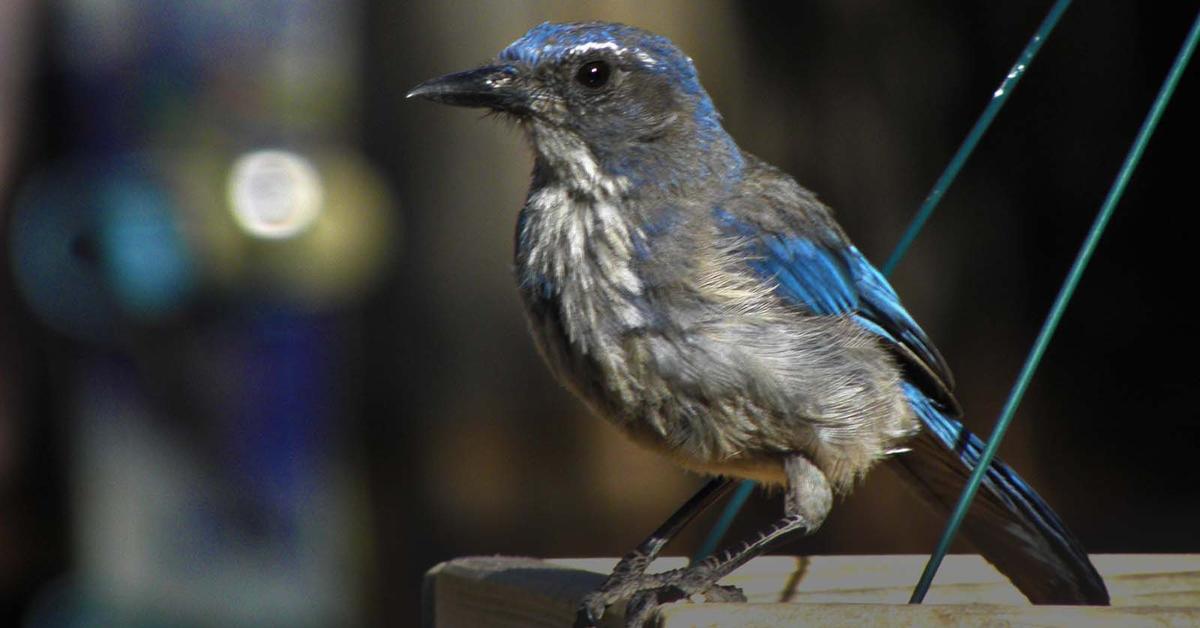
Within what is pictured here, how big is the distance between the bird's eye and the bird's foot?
1.02m

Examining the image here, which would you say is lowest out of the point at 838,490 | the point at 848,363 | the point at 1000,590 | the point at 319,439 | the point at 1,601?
the point at 1,601

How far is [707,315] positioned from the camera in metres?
2.73

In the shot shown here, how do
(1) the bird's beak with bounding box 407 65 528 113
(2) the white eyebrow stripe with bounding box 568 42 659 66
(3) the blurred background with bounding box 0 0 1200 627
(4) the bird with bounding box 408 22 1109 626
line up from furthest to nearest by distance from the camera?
1. (3) the blurred background with bounding box 0 0 1200 627
2. (2) the white eyebrow stripe with bounding box 568 42 659 66
3. (1) the bird's beak with bounding box 407 65 528 113
4. (4) the bird with bounding box 408 22 1109 626

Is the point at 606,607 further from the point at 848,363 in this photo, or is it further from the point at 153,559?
the point at 153,559

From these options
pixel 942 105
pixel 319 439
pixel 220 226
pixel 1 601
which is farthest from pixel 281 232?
pixel 942 105

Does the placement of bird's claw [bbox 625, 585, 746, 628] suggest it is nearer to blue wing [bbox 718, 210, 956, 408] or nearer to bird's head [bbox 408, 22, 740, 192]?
blue wing [bbox 718, 210, 956, 408]

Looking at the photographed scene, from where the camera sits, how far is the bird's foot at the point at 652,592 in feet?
7.72

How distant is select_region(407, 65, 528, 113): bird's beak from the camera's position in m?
2.93

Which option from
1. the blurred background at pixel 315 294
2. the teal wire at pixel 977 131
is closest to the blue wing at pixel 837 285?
the teal wire at pixel 977 131

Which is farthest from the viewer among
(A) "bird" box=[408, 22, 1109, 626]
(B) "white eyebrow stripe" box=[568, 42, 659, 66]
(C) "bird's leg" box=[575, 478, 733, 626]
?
(B) "white eyebrow stripe" box=[568, 42, 659, 66]

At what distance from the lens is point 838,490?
300cm

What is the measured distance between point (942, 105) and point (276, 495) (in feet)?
9.41

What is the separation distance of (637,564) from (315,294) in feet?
9.93

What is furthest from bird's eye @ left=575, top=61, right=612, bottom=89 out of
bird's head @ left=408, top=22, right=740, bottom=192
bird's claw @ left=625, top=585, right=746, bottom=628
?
bird's claw @ left=625, top=585, right=746, bottom=628
